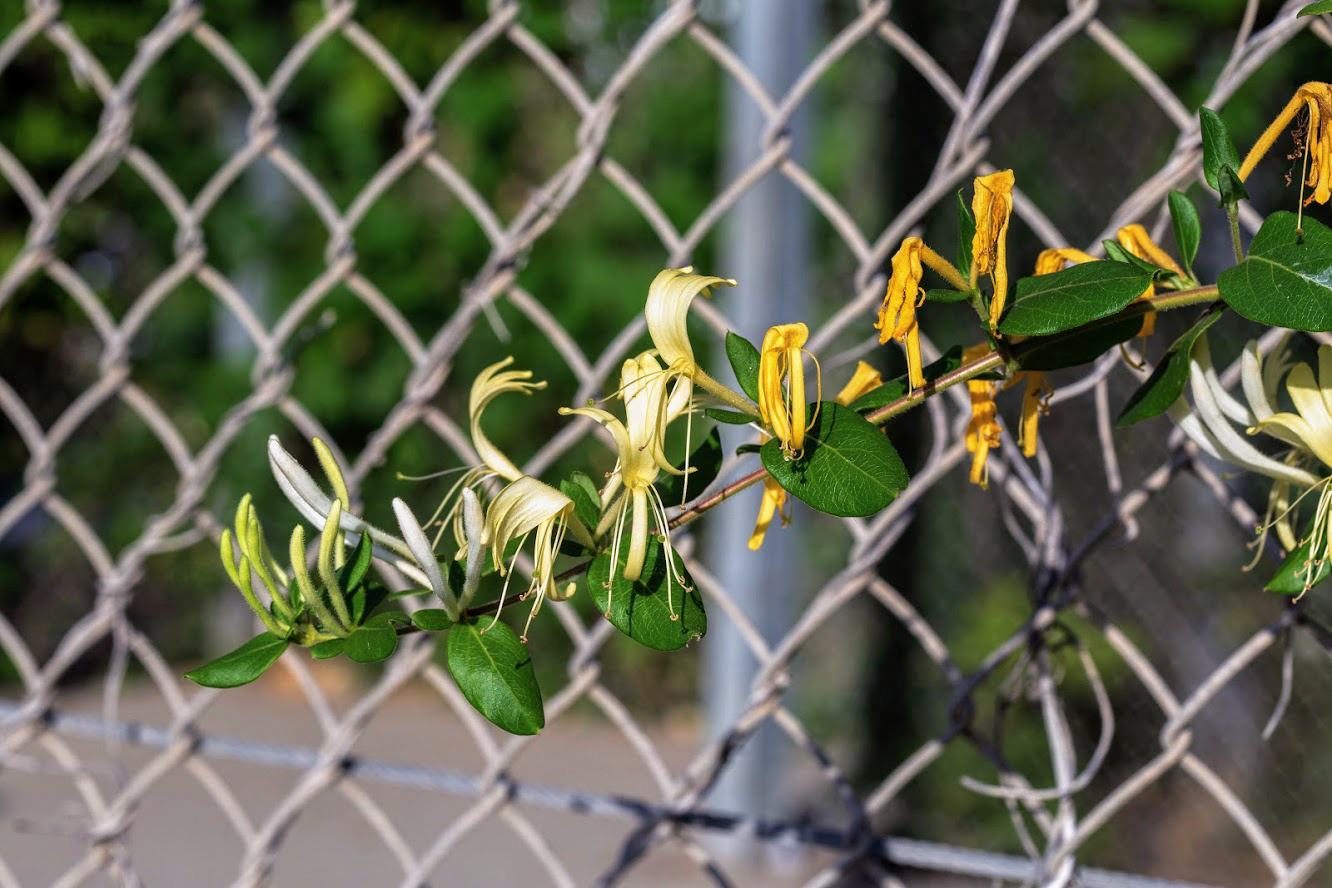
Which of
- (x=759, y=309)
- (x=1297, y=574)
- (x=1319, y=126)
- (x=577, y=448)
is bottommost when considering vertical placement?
(x=1297, y=574)

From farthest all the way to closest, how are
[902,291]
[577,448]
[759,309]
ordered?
1. [577,448]
2. [759,309]
3. [902,291]

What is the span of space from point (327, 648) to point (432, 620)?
1.1 inches

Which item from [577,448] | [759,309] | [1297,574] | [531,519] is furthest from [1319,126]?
[577,448]

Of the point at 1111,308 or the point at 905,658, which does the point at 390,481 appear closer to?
the point at 905,658

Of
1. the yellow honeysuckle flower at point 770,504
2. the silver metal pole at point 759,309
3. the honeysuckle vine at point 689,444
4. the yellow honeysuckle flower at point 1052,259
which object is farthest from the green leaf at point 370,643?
the silver metal pole at point 759,309

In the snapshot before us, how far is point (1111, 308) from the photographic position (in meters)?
0.32

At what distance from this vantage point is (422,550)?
313 millimetres

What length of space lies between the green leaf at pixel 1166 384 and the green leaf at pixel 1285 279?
0.04 m

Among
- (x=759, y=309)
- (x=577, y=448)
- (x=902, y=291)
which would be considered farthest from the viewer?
(x=577, y=448)

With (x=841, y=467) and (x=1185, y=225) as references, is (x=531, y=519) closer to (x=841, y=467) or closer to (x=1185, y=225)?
(x=841, y=467)

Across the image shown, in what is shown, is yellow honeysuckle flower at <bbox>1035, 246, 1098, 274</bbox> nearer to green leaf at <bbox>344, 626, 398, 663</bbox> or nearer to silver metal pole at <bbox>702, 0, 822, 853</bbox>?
green leaf at <bbox>344, 626, 398, 663</bbox>

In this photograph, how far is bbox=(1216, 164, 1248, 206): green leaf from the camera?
35 cm

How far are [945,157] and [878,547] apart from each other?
18 centimetres

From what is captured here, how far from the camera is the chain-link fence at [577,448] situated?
59 cm
